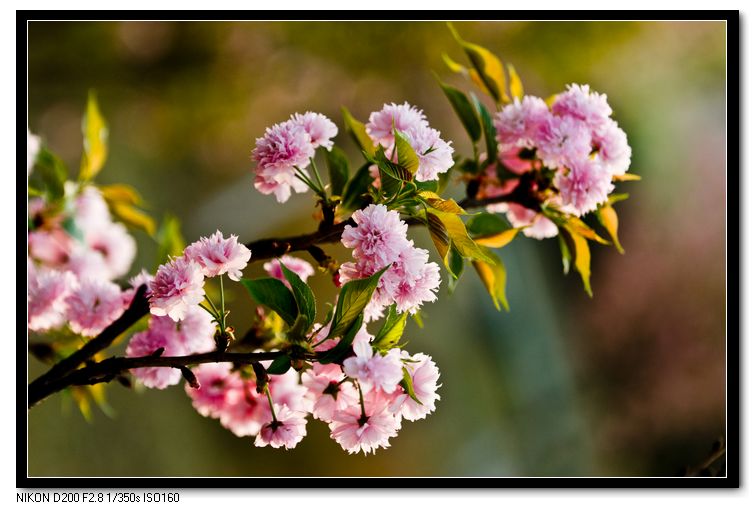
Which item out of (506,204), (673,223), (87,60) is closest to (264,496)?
(506,204)

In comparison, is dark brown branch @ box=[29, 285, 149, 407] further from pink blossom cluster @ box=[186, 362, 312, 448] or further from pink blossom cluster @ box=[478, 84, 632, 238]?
pink blossom cluster @ box=[478, 84, 632, 238]

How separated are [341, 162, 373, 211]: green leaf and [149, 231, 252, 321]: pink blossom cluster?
0.32 feet

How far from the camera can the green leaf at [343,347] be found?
41 cm

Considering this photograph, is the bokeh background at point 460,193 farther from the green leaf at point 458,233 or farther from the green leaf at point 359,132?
the green leaf at point 458,233

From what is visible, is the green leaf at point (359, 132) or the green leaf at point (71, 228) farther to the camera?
the green leaf at point (71, 228)

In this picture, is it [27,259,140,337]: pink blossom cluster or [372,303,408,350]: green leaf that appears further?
[27,259,140,337]: pink blossom cluster

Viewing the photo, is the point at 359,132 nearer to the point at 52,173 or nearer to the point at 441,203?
the point at 441,203

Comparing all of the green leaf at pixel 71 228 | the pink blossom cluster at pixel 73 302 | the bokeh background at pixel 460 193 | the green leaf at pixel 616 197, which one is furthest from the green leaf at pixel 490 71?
the bokeh background at pixel 460 193

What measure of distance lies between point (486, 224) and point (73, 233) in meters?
0.46

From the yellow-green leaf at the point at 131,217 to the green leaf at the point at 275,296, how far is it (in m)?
0.40

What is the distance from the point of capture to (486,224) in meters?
0.54

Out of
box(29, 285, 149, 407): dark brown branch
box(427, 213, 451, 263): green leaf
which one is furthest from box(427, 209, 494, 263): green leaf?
box(29, 285, 149, 407): dark brown branch

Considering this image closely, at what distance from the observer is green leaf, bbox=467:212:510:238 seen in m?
0.54

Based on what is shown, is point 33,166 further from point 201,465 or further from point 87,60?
point 201,465
